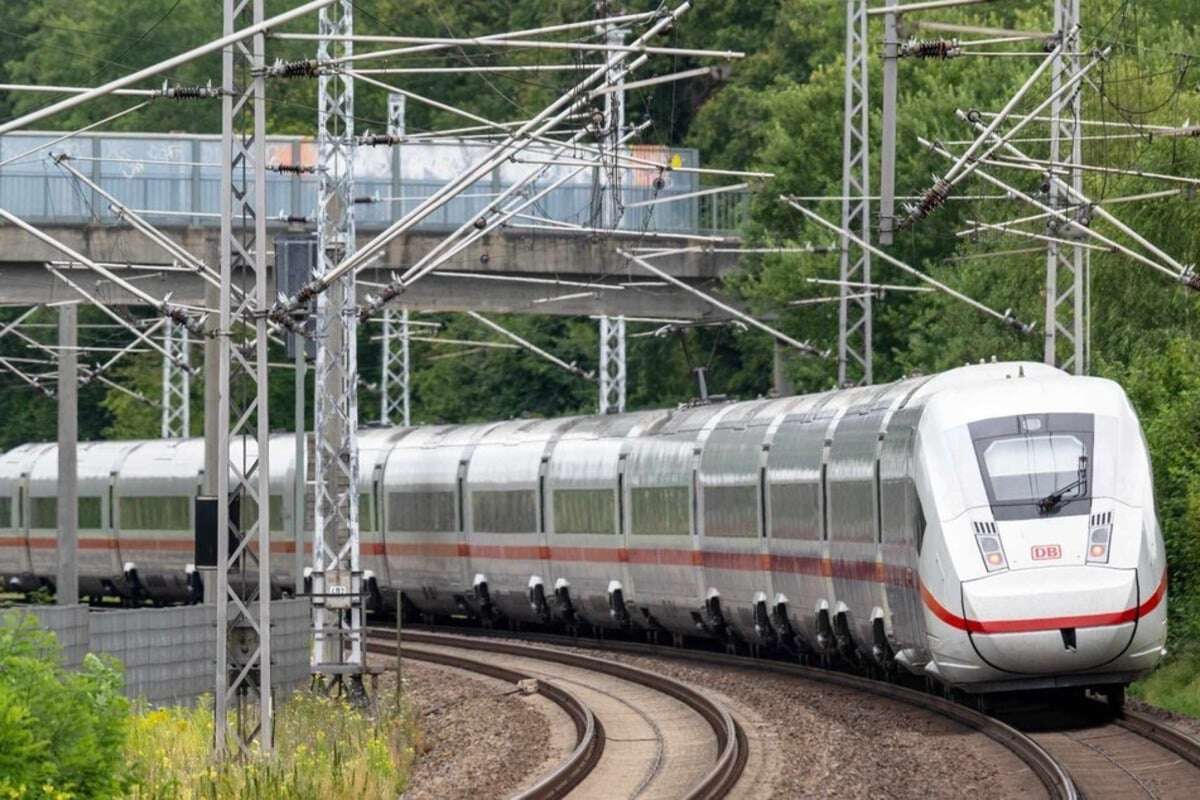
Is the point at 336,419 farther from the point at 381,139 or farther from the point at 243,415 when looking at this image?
Result: the point at 243,415

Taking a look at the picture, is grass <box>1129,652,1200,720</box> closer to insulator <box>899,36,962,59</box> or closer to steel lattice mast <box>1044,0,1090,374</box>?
steel lattice mast <box>1044,0,1090,374</box>

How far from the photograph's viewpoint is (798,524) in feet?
96.0

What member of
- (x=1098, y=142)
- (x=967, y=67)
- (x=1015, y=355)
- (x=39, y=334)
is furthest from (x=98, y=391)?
(x=1098, y=142)

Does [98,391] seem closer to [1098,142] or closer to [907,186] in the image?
[907,186]

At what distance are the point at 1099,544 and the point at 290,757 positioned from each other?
6.75 meters

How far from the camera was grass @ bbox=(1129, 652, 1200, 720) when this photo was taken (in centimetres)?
2511

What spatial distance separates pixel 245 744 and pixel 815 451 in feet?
26.8

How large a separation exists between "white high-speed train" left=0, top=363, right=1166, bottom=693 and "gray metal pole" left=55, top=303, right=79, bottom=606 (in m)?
7.18

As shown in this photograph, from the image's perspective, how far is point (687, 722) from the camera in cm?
2561

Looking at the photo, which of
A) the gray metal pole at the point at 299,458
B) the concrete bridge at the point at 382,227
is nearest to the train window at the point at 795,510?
the gray metal pole at the point at 299,458

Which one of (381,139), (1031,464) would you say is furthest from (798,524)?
(1031,464)

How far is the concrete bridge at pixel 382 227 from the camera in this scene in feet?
164

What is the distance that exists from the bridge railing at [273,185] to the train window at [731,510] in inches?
728

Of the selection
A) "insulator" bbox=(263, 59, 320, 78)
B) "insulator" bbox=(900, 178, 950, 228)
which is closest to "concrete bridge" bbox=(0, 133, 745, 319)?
"insulator" bbox=(900, 178, 950, 228)
